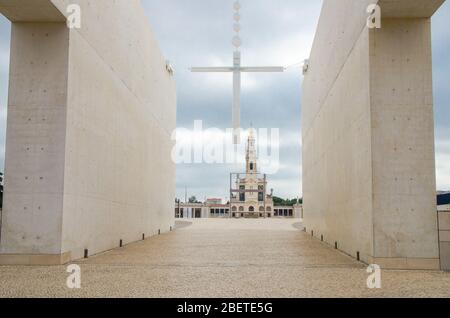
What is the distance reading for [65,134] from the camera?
869cm

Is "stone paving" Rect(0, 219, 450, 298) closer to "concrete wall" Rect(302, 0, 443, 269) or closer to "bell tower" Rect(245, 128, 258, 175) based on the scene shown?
"concrete wall" Rect(302, 0, 443, 269)

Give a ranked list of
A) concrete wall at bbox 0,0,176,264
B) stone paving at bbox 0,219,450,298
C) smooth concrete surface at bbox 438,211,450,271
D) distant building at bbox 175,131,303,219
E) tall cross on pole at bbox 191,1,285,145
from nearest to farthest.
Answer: stone paving at bbox 0,219,450,298, smooth concrete surface at bbox 438,211,450,271, concrete wall at bbox 0,0,176,264, tall cross on pole at bbox 191,1,285,145, distant building at bbox 175,131,303,219

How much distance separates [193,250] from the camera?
11680 millimetres

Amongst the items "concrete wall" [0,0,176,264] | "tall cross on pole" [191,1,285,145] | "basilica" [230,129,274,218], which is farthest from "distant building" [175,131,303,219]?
"concrete wall" [0,0,176,264]

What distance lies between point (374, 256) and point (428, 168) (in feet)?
5.36

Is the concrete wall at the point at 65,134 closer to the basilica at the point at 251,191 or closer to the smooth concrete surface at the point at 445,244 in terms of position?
the smooth concrete surface at the point at 445,244

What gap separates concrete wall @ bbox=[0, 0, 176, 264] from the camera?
337 inches

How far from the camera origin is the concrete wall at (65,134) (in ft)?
28.1

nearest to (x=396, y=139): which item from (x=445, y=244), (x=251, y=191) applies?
(x=445, y=244)

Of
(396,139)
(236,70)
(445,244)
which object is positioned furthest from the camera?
(236,70)

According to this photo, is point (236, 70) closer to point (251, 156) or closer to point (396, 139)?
point (396, 139)
